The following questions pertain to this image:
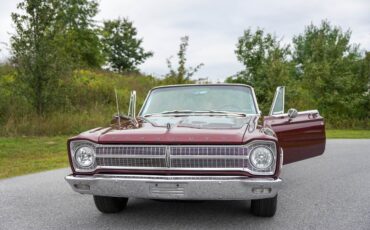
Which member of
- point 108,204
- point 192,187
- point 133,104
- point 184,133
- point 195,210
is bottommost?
point 195,210

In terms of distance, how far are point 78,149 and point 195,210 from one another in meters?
1.52

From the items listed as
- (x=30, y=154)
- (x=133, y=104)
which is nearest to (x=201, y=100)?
(x=133, y=104)

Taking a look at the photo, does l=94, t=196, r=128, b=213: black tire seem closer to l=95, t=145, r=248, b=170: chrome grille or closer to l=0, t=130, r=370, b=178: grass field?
l=95, t=145, r=248, b=170: chrome grille

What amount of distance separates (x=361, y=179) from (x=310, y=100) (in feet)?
71.4

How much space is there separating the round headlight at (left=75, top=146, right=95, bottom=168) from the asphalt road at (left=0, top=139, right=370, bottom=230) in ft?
2.11

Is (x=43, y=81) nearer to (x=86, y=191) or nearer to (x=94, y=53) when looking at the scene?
(x=86, y=191)

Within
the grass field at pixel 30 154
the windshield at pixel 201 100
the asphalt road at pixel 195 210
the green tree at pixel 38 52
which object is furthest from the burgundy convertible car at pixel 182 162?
the green tree at pixel 38 52

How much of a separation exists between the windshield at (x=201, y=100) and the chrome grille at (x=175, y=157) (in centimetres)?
151

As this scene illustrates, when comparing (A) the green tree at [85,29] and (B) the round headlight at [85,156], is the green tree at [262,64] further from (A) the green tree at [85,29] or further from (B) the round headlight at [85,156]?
(B) the round headlight at [85,156]

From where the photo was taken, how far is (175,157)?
4184 mm

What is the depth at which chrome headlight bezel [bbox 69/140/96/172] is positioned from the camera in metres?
4.41

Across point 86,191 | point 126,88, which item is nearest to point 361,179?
point 86,191

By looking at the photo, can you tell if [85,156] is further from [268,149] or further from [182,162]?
[268,149]

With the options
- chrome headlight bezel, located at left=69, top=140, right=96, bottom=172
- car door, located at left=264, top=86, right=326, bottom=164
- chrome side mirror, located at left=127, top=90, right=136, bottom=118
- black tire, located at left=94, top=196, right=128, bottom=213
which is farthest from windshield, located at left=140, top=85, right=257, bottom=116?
chrome headlight bezel, located at left=69, top=140, right=96, bottom=172
